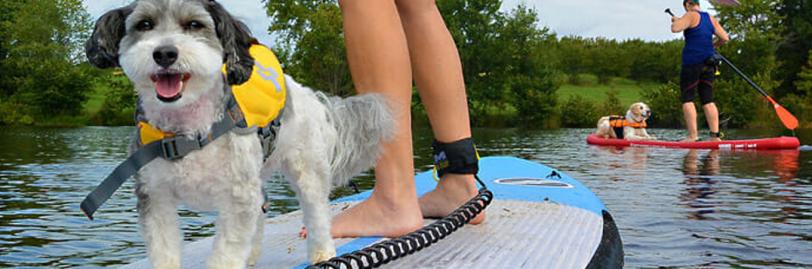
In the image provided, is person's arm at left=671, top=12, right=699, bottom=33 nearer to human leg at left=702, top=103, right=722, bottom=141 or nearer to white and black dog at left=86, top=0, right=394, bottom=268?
human leg at left=702, top=103, right=722, bottom=141

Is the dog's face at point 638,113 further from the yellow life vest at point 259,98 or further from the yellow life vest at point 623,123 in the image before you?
the yellow life vest at point 259,98

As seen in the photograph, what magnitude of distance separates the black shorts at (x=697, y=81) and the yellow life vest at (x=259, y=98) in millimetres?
12684

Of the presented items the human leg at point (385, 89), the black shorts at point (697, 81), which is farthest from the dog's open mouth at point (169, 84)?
the black shorts at point (697, 81)

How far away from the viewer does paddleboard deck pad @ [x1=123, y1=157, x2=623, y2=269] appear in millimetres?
2818

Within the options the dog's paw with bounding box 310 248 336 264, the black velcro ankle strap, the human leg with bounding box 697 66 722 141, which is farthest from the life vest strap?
the human leg with bounding box 697 66 722 141

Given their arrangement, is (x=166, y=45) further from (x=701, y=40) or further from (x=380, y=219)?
(x=701, y=40)

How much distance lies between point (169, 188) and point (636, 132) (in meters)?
16.3

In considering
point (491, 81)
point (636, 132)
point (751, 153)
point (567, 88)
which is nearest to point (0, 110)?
point (491, 81)

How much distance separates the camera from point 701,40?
1427cm

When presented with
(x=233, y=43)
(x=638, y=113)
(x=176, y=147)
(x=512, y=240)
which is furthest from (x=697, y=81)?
(x=176, y=147)

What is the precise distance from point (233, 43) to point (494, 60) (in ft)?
163

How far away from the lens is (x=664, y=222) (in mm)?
5438

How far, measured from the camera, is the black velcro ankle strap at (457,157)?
149 inches

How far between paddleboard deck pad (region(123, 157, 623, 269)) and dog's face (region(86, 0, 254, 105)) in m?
0.76
